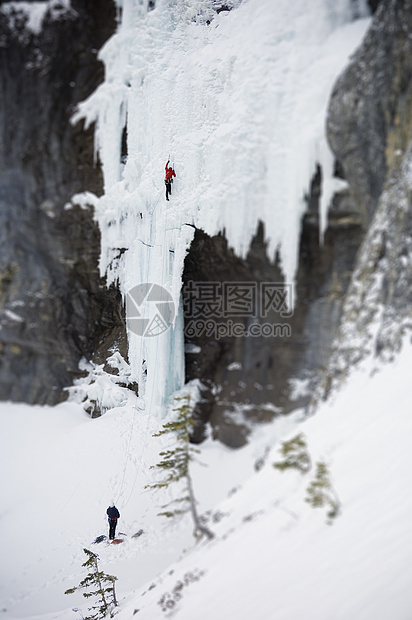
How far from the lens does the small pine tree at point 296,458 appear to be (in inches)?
93.9

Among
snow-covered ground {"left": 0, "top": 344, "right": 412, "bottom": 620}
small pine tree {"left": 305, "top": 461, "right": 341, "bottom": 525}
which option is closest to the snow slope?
snow-covered ground {"left": 0, "top": 344, "right": 412, "bottom": 620}

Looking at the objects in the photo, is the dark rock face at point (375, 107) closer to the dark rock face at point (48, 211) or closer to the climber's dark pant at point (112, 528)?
the dark rock face at point (48, 211)

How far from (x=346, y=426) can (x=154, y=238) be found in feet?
7.28

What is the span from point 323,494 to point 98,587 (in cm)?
124

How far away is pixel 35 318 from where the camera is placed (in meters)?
1.46

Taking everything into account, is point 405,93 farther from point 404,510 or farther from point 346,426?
point 404,510

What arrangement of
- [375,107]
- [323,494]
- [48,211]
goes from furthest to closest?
[375,107] → [323,494] → [48,211]

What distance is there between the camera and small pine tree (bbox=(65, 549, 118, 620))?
110 centimetres

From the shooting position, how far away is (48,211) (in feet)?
6.11

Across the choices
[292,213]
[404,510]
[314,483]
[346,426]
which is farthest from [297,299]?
[404,510]

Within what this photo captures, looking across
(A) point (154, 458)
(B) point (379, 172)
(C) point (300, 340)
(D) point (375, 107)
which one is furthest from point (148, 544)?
(C) point (300, 340)

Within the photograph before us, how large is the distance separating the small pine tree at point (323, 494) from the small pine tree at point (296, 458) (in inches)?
7.7

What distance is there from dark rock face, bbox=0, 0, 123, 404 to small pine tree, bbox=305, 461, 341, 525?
55.4 inches

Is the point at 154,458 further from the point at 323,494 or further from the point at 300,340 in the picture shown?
the point at 300,340
